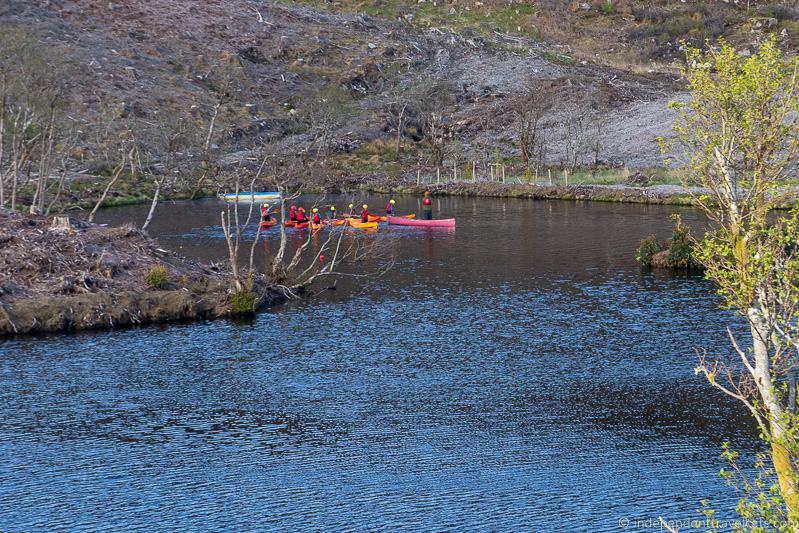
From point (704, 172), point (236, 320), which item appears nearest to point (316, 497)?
point (704, 172)

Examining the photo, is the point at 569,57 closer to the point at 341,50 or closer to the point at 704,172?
the point at 341,50

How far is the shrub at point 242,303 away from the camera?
41.2 meters

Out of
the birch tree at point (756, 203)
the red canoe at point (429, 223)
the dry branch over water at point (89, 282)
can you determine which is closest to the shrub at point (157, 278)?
the dry branch over water at point (89, 282)

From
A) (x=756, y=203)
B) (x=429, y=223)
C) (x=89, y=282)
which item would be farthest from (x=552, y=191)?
(x=756, y=203)

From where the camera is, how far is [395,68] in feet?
400

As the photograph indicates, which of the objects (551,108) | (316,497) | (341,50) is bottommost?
(316,497)

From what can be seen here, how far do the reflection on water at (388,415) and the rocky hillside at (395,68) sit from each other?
167 feet

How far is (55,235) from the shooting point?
43.2m

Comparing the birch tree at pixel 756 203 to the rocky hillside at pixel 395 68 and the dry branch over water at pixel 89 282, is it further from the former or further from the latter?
the rocky hillside at pixel 395 68

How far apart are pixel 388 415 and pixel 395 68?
320 feet

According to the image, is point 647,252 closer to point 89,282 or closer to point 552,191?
point 89,282

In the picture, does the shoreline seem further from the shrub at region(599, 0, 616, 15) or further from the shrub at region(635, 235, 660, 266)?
the shrub at region(599, 0, 616, 15)

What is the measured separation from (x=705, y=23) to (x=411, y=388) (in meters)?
110

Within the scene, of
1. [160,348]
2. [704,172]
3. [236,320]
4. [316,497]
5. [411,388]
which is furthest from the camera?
[236,320]
